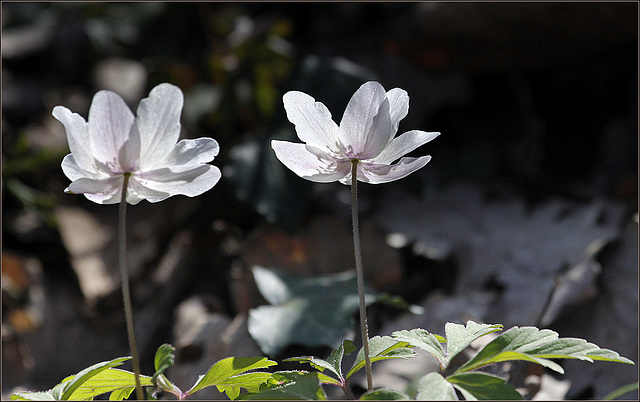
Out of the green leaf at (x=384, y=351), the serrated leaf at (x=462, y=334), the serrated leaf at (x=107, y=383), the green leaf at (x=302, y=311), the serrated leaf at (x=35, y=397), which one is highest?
the serrated leaf at (x=462, y=334)

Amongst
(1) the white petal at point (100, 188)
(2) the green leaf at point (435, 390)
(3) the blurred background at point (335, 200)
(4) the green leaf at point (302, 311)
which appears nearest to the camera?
(2) the green leaf at point (435, 390)

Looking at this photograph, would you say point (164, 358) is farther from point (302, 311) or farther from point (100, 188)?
point (302, 311)

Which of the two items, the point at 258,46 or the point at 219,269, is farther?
the point at 258,46

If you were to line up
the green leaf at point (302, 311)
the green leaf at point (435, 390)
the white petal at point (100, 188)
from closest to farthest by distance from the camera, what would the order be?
the green leaf at point (435, 390)
the white petal at point (100, 188)
the green leaf at point (302, 311)

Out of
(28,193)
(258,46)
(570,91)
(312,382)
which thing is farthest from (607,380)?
(28,193)

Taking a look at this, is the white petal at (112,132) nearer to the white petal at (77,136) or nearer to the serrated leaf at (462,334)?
the white petal at (77,136)

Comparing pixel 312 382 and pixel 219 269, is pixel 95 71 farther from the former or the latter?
pixel 312 382

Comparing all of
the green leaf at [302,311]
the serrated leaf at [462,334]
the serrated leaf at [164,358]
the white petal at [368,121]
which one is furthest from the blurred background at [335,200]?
the white petal at [368,121]
